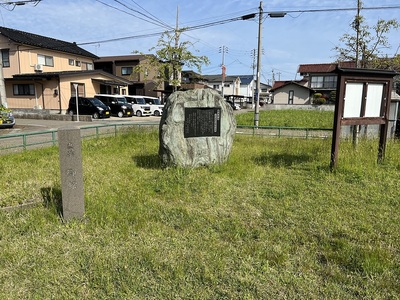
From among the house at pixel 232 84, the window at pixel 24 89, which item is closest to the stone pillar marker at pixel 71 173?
the window at pixel 24 89

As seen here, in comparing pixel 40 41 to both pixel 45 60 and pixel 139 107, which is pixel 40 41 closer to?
pixel 45 60

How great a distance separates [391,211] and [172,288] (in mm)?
3198

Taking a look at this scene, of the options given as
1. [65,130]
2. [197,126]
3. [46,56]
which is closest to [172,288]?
[65,130]

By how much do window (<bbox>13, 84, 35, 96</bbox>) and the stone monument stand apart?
75.3 feet

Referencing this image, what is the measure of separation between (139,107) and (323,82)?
33.3m

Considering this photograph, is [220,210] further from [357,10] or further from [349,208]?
[357,10]

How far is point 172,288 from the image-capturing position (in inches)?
94.8

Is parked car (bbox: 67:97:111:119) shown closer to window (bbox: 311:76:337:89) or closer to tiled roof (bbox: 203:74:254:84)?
window (bbox: 311:76:337:89)

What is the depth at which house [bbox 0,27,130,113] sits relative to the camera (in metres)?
23.5

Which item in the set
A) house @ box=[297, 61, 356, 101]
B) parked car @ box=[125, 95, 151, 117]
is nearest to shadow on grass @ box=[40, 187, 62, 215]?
parked car @ box=[125, 95, 151, 117]

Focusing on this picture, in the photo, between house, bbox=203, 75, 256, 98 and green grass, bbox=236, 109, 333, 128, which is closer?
green grass, bbox=236, 109, 333, 128

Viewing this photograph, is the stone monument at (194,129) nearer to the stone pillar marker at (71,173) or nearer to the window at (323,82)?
the stone pillar marker at (71,173)

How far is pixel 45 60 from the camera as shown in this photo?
89.4 feet

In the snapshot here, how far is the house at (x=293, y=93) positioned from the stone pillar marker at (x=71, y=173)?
42722 millimetres
